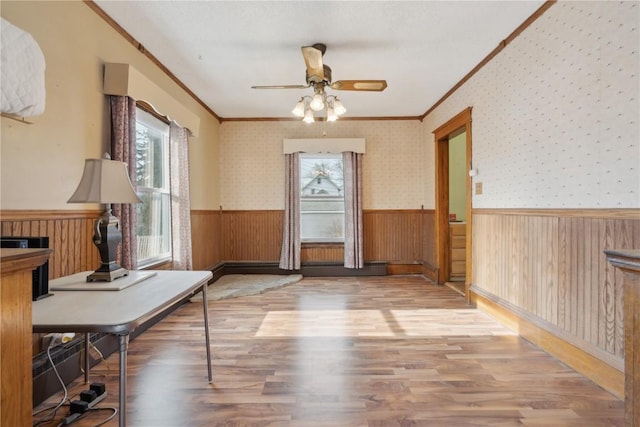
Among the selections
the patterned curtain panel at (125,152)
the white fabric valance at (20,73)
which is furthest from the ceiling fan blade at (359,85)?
the white fabric valance at (20,73)

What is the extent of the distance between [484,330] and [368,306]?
3.86ft

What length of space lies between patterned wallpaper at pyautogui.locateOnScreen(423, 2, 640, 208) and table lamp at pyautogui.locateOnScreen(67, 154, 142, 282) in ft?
8.86

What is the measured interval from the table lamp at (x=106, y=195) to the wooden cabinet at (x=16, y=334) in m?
0.72

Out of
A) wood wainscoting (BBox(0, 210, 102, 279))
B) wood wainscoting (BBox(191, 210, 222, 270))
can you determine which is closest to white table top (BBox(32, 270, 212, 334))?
wood wainscoting (BBox(0, 210, 102, 279))

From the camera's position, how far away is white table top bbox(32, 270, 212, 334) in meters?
1.12

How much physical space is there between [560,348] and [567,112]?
163cm

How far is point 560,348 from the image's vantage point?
2.26 meters

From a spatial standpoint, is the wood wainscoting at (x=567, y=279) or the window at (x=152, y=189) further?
the window at (x=152, y=189)

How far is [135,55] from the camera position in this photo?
113 inches

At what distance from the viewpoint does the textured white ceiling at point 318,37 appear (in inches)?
94.4

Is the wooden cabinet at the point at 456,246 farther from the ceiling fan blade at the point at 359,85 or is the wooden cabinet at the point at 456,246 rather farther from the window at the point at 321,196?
the ceiling fan blade at the point at 359,85

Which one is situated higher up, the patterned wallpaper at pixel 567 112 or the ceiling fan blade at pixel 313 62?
the ceiling fan blade at pixel 313 62

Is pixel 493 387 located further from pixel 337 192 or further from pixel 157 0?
pixel 337 192

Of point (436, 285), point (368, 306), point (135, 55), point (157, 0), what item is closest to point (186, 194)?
point (135, 55)
